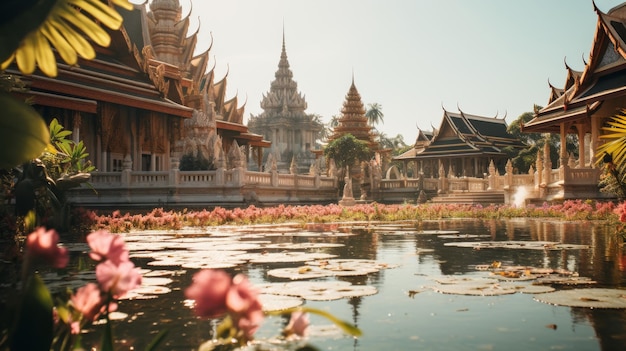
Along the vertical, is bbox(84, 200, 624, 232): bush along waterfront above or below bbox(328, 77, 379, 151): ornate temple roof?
below

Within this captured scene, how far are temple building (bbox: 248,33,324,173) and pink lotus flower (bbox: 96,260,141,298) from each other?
69.9m

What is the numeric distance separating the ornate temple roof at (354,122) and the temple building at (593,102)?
27.4 m

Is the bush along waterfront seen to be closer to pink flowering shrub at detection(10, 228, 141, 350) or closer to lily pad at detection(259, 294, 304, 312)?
lily pad at detection(259, 294, 304, 312)

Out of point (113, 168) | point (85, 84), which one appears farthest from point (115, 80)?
point (113, 168)

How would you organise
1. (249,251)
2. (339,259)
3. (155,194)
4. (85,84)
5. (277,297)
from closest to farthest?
(277,297) → (339,259) → (249,251) → (155,194) → (85,84)

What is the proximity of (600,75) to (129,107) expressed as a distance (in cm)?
1955

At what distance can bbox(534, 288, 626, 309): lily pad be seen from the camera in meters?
3.81

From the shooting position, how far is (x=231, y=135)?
37.3 m

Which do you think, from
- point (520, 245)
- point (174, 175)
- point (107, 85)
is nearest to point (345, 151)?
point (107, 85)

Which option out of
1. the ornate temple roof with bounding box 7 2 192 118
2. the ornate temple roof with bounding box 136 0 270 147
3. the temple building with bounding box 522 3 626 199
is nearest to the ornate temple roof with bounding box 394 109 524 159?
the ornate temple roof with bounding box 136 0 270 147

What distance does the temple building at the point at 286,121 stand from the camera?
7350cm

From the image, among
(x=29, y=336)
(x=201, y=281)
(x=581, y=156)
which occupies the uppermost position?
(x=581, y=156)

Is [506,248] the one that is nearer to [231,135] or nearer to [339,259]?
[339,259]

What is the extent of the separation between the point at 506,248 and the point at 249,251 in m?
3.22
